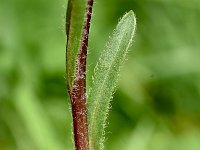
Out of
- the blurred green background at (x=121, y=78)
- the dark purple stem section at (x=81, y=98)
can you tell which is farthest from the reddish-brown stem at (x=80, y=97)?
the blurred green background at (x=121, y=78)

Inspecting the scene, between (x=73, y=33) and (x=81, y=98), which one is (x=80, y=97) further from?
(x=73, y=33)

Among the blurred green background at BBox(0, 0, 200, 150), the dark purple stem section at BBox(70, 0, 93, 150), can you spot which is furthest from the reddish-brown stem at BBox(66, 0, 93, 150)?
the blurred green background at BBox(0, 0, 200, 150)

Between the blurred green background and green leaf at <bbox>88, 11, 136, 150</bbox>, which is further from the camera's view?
the blurred green background

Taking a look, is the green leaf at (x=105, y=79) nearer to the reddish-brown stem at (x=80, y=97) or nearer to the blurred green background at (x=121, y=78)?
the reddish-brown stem at (x=80, y=97)

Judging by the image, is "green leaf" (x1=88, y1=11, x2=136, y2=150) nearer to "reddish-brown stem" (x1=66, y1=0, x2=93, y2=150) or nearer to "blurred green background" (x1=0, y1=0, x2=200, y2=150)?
"reddish-brown stem" (x1=66, y1=0, x2=93, y2=150)

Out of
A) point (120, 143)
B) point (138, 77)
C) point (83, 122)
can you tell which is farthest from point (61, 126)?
point (83, 122)

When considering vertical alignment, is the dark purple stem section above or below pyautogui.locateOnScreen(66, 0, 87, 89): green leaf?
below

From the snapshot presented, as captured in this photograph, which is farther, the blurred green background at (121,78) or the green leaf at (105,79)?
the blurred green background at (121,78)
